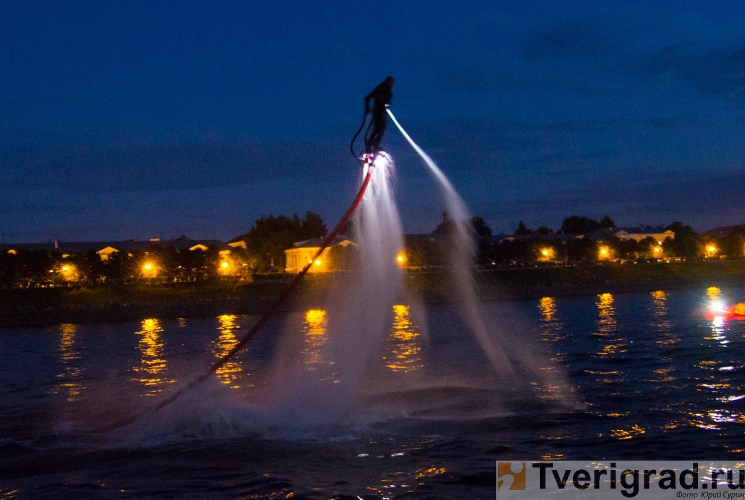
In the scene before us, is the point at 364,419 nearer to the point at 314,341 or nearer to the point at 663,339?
the point at 663,339

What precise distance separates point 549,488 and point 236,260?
366 feet

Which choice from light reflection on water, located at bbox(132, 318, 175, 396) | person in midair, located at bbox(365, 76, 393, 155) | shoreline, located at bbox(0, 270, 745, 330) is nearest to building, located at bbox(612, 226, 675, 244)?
shoreline, located at bbox(0, 270, 745, 330)

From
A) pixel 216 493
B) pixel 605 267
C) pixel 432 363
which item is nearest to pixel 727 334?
pixel 432 363

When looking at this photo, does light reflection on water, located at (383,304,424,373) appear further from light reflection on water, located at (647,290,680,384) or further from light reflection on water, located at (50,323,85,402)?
light reflection on water, located at (50,323,85,402)

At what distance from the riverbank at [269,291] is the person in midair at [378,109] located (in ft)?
157

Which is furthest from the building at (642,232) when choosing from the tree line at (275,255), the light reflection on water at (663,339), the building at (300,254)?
the light reflection on water at (663,339)

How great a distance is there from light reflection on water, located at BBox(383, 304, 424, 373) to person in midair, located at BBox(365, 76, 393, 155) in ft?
42.6

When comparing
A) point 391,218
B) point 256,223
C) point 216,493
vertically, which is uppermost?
point 256,223

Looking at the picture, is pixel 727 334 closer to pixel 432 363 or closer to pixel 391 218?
pixel 432 363

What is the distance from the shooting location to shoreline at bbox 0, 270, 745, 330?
69250 millimetres

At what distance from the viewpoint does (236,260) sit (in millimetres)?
120812

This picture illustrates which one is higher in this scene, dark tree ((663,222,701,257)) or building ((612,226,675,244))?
building ((612,226,675,244))

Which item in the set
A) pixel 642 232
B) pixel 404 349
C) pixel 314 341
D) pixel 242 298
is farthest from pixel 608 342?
pixel 642 232

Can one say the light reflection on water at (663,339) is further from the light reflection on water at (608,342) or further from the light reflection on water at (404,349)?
the light reflection on water at (404,349)
